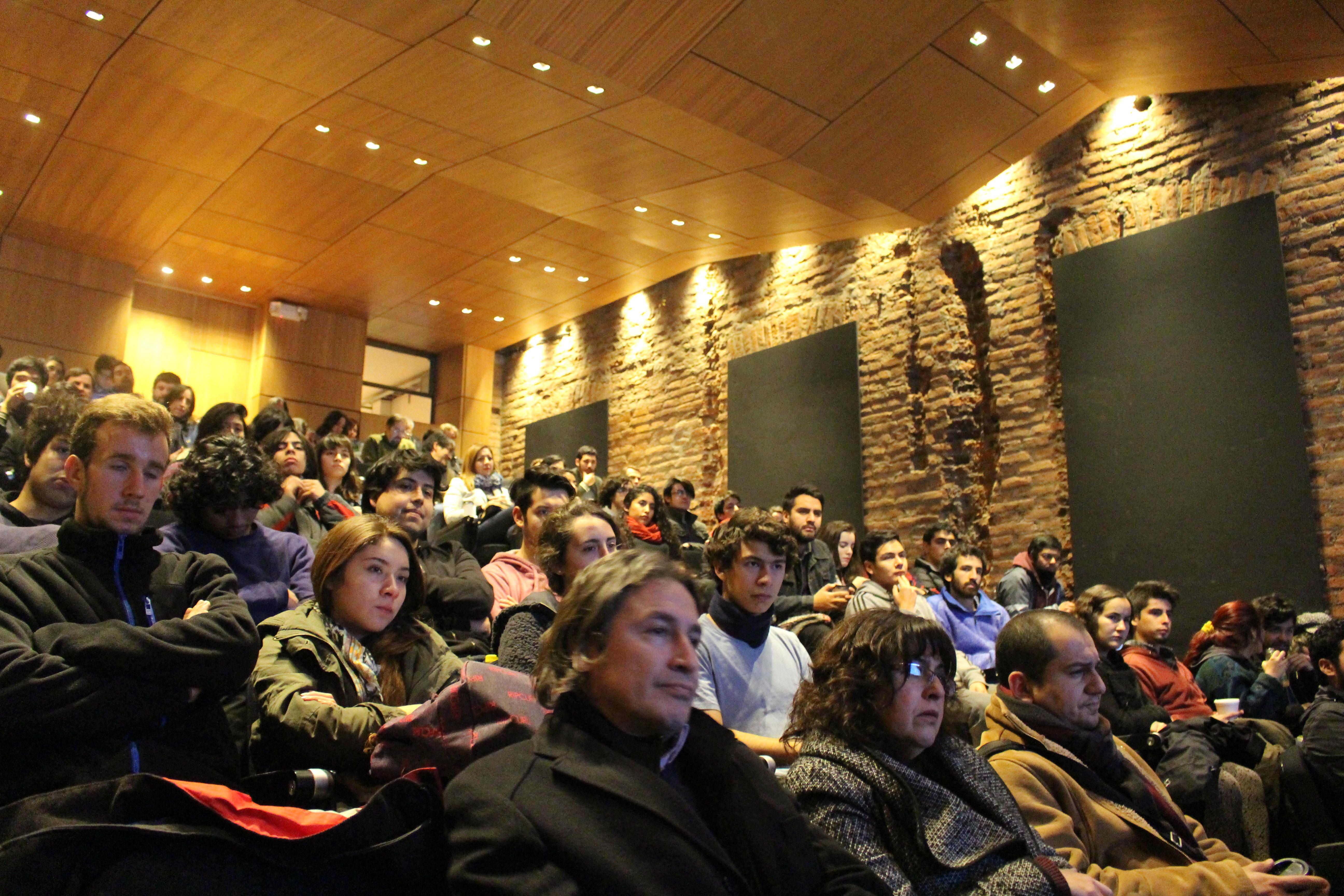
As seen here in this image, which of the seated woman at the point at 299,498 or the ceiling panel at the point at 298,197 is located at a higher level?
the ceiling panel at the point at 298,197

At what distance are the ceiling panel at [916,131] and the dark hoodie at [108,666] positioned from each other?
5.25 m

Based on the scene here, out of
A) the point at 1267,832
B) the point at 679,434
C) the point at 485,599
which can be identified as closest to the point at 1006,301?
the point at 679,434

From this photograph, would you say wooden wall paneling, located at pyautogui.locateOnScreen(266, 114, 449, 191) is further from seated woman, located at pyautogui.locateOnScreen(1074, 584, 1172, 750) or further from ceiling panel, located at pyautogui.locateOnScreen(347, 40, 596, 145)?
seated woman, located at pyautogui.locateOnScreen(1074, 584, 1172, 750)

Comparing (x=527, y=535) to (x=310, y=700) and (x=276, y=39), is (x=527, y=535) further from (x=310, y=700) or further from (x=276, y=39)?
(x=276, y=39)

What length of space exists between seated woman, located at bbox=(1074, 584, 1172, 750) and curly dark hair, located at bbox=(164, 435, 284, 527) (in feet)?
9.10

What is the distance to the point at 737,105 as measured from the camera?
20.5 ft

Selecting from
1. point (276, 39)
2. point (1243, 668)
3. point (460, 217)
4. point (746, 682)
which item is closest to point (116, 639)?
point (746, 682)

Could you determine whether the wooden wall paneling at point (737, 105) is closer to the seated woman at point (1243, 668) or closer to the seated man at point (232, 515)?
the seated woman at point (1243, 668)

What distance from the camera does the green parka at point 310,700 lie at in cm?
174

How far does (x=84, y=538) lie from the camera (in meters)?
1.83

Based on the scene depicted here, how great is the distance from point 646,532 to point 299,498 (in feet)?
5.65

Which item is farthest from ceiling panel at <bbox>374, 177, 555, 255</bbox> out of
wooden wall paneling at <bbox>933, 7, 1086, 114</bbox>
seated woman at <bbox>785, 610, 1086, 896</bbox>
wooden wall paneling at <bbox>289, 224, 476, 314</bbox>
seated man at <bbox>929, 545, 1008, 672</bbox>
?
seated woman at <bbox>785, 610, 1086, 896</bbox>

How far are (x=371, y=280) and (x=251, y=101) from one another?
11.9ft

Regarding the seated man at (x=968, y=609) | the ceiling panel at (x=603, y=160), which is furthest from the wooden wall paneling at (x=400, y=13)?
the seated man at (x=968, y=609)
